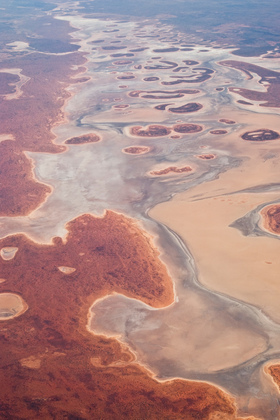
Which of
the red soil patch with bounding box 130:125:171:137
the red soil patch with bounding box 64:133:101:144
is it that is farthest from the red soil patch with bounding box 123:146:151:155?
the red soil patch with bounding box 64:133:101:144

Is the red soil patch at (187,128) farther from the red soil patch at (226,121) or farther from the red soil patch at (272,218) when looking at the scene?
the red soil patch at (272,218)

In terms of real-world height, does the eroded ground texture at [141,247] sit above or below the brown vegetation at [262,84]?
below

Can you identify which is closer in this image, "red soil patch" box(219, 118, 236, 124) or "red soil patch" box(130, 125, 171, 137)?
"red soil patch" box(130, 125, 171, 137)

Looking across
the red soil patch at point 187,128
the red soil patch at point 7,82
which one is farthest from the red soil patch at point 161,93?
the red soil patch at point 7,82

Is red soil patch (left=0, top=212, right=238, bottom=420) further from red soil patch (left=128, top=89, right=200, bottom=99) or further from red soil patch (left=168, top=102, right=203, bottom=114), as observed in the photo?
red soil patch (left=128, top=89, right=200, bottom=99)

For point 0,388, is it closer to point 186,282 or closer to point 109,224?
point 186,282

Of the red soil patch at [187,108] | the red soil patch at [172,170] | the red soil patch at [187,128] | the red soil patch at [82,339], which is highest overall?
the red soil patch at [187,108]

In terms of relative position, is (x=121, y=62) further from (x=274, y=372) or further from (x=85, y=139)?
(x=274, y=372)
